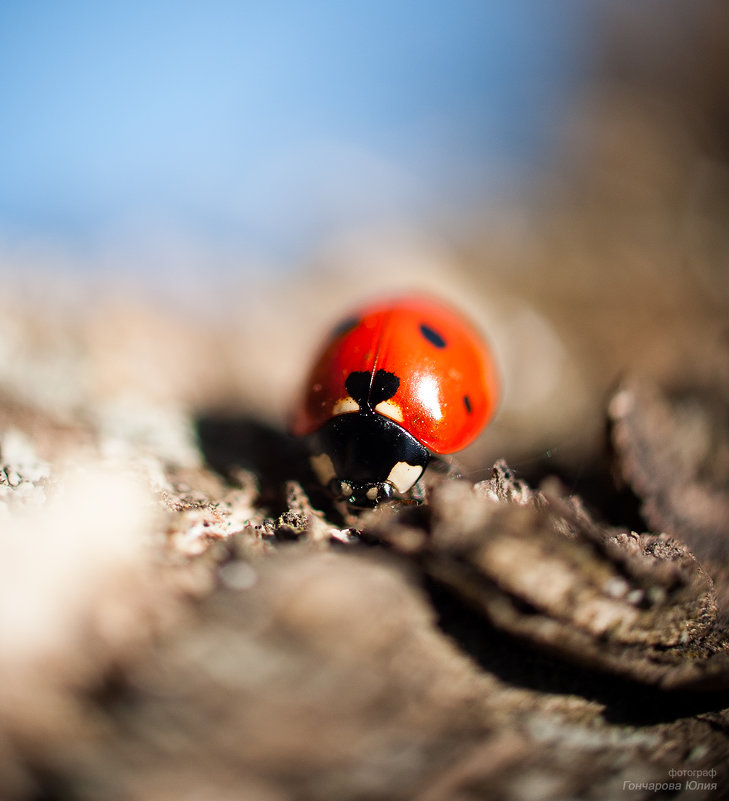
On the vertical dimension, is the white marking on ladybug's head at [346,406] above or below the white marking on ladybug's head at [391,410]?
above

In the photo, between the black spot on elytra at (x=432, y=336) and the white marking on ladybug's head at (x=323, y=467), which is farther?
the black spot on elytra at (x=432, y=336)

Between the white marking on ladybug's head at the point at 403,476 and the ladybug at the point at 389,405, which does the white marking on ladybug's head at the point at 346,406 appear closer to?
the ladybug at the point at 389,405

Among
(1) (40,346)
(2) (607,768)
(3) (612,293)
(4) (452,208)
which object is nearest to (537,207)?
(4) (452,208)

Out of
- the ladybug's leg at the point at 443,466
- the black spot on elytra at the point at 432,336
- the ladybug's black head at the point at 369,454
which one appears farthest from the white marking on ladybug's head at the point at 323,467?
the black spot on elytra at the point at 432,336

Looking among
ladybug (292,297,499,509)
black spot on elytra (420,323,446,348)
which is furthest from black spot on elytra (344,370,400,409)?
black spot on elytra (420,323,446,348)

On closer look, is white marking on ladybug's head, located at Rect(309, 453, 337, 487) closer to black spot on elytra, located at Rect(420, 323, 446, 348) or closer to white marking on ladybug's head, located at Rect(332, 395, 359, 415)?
white marking on ladybug's head, located at Rect(332, 395, 359, 415)

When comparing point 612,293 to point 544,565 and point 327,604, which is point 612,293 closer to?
point 544,565
